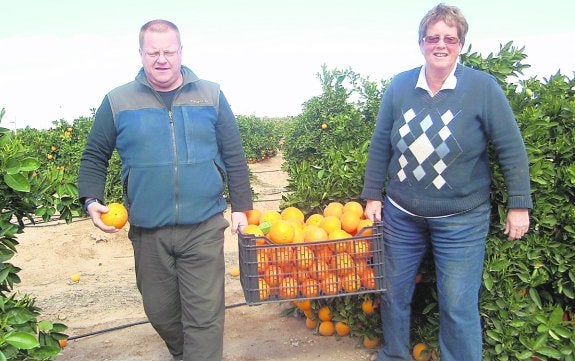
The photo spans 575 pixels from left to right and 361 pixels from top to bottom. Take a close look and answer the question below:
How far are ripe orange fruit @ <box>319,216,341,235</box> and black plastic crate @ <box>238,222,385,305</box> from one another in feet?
0.68

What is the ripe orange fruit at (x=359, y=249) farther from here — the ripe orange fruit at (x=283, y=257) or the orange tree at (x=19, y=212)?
the orange tree at (x=19, y=212)

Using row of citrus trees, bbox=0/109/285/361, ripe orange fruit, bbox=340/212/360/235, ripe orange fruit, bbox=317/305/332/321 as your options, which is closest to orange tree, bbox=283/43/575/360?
ripe orange fruit, bbox=340/212/360/235

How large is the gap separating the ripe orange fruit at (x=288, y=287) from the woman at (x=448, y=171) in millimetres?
640

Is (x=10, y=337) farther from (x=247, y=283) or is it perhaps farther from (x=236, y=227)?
(x=236, y=227)

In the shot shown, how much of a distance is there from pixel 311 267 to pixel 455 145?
98 cm

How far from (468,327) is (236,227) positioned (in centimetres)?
140

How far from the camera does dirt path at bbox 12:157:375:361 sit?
12.8ft

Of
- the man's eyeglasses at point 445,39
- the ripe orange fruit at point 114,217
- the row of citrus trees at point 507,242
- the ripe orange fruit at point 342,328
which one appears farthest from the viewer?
the ripe orange fruit at point 342,328

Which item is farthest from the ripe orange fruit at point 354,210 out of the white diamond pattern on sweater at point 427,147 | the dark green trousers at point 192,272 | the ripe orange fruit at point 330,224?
the dark green trousers at point 192,272

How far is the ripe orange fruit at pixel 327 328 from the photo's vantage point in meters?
3.95

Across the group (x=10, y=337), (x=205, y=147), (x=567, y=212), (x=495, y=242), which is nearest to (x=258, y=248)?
(x=205, y=147)

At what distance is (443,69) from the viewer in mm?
2840

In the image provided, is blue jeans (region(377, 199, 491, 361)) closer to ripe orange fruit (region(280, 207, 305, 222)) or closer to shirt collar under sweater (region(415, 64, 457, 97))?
ripe orange fruit (region(280, 207, 305, 222))

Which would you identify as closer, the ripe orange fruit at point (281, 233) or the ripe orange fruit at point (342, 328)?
the ripe orange fruit at point (281, 233)
